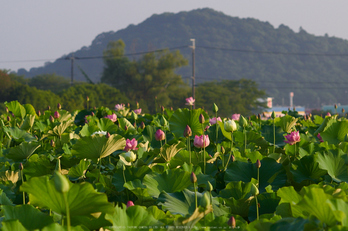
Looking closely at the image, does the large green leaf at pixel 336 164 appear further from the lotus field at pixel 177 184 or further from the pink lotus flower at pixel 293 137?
the pink lotus flower at pixel 293 137

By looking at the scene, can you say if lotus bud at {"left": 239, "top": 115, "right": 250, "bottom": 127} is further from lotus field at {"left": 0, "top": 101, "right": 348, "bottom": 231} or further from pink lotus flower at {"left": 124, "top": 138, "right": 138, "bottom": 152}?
pink lotus flower at {"left": 124, "top": 138, "right": 138, "bottom": 152}

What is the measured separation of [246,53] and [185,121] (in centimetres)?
11320

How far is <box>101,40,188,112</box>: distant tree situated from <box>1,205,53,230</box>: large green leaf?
43.2 m

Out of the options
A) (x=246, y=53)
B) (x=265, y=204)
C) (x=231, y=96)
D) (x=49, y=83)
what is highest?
(x=246, y=53)

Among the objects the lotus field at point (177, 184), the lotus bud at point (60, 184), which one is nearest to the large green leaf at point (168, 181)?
the lotus field at point (177, 184)

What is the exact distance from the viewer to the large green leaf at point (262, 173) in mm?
1430

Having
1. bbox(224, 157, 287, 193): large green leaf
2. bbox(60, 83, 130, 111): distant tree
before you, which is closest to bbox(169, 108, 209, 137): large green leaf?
bbox(224, 157, 287, 193): large green leaf

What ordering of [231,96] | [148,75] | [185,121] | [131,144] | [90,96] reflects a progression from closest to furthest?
[131,144] → [185,121] → [90,96] → [148,75] → [231,96]

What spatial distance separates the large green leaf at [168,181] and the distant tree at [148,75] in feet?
141

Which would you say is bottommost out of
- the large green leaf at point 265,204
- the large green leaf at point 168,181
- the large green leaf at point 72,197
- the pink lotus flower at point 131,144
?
the large green leaf at point 265,204

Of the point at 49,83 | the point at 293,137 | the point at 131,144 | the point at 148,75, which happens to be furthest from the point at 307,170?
the point at 49,83

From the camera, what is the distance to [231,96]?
164 ft

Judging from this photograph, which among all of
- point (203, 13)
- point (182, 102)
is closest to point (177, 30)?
point (203, 13)

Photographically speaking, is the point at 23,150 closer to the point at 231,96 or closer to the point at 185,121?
the point at 185,121
